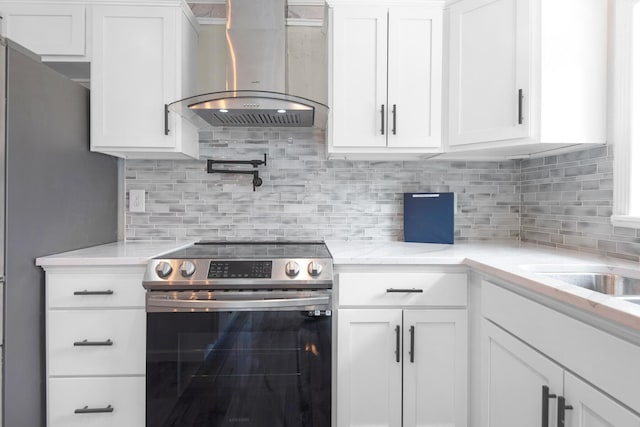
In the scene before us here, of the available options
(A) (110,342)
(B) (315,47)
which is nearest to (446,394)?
(A) (110,342)

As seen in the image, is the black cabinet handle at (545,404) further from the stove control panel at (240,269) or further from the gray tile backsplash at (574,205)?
the stove control panel at (240,269)

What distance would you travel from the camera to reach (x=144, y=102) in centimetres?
192

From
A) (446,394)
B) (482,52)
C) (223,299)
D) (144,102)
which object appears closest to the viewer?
(223,299)

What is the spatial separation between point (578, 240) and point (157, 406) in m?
2.10

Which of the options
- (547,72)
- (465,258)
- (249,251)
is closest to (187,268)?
(249,251)

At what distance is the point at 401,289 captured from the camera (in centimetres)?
164

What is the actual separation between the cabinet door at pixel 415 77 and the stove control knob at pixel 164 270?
1.23 m

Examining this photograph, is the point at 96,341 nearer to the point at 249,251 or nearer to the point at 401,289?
the point at 249,251

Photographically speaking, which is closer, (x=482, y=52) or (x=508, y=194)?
(x=482, y=52)

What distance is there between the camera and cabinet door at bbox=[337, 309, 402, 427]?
1.63 m

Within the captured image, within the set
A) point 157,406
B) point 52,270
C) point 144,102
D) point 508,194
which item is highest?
point 144,102

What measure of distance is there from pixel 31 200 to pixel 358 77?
5.23ft

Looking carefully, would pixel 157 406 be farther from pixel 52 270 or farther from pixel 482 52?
pixel 482 52

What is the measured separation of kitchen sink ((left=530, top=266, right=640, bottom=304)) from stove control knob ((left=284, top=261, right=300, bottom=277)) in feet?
3.05
